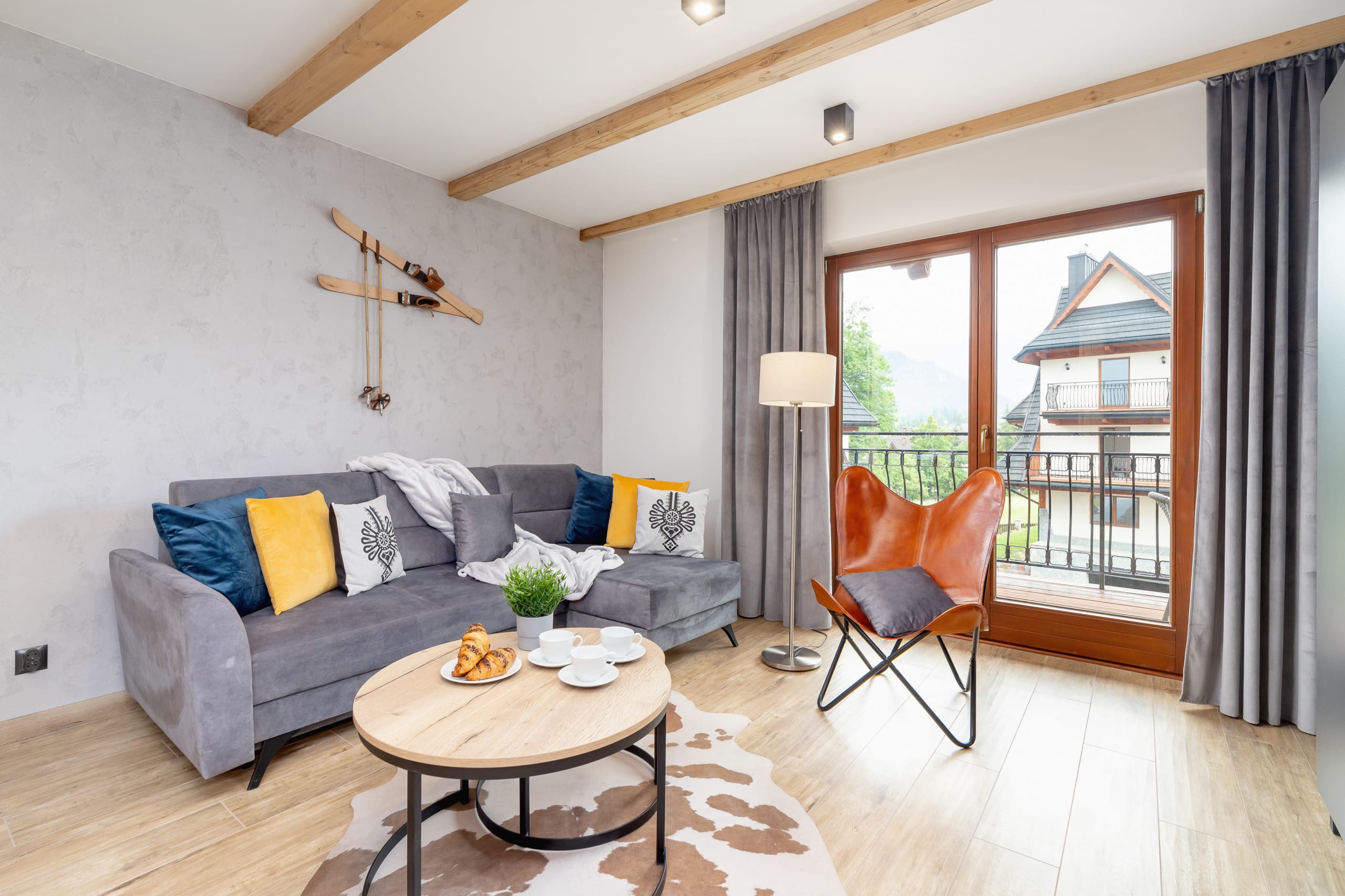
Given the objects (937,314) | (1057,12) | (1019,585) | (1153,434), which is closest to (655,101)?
(1057,12)

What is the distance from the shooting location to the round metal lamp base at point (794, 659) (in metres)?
3.05

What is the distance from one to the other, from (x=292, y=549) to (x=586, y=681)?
1.47 metres

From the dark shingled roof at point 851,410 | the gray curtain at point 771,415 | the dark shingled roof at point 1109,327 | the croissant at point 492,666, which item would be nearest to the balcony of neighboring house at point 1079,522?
the dark shingled roof at point 851,410

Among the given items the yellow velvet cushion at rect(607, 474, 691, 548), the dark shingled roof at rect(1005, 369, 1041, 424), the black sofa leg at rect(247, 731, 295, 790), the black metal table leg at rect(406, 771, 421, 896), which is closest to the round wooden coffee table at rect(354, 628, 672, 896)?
the black metal table leg at rect(406, 771, 421, 896)

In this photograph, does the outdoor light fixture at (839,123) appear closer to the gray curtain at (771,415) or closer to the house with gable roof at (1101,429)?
the gray curtain at (771,415)

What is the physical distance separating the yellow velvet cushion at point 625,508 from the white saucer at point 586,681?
184cm

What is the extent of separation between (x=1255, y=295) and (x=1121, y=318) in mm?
613

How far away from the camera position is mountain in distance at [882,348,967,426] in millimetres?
3514

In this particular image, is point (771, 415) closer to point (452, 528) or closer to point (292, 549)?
point (452, 528)

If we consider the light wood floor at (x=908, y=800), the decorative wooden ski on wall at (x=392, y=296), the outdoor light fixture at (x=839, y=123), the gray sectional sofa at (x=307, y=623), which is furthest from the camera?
the decorative wooden ski on wall at (x=392, y=296)

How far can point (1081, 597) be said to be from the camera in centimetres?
324

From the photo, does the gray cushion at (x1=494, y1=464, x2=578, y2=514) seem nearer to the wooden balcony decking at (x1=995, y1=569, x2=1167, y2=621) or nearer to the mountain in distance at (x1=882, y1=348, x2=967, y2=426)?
the mountain in distance at (x1=882, y1=348, x2=967, y2=426)

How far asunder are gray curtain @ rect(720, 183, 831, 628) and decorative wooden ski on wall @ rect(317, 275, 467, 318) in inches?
66.0

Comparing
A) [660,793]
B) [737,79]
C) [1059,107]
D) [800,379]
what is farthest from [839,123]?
[660,793]
